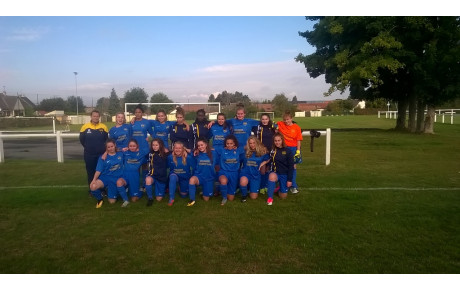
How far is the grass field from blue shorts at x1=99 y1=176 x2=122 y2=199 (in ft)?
0.68

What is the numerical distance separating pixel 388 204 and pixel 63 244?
4.80 m

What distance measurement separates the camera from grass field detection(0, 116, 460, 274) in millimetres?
3650

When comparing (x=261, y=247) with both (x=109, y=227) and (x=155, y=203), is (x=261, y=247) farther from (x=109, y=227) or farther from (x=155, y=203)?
(x=155, y=203)

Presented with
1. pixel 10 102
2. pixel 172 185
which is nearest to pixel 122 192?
pixel 172 185

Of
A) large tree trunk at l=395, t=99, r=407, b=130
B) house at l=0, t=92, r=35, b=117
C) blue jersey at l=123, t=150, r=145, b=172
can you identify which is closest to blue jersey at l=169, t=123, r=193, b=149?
blue jersey at l=123, t=150, r=145, b=172

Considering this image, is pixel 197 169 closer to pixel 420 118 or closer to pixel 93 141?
pixel 93 141

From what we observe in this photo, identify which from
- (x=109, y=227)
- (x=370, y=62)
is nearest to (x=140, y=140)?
(x=109, y=227)

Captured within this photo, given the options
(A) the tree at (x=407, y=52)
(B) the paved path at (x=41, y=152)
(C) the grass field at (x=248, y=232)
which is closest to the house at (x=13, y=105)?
(B) the paved path at (x=41, y=152)

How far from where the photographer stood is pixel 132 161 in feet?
20.7

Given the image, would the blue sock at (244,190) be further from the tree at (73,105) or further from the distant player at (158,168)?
the tree at (73,105)

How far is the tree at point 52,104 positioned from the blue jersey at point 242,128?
5951 cm

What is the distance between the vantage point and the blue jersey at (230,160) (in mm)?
6266

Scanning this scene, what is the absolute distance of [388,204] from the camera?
19.0ft

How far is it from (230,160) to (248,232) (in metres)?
1.92
